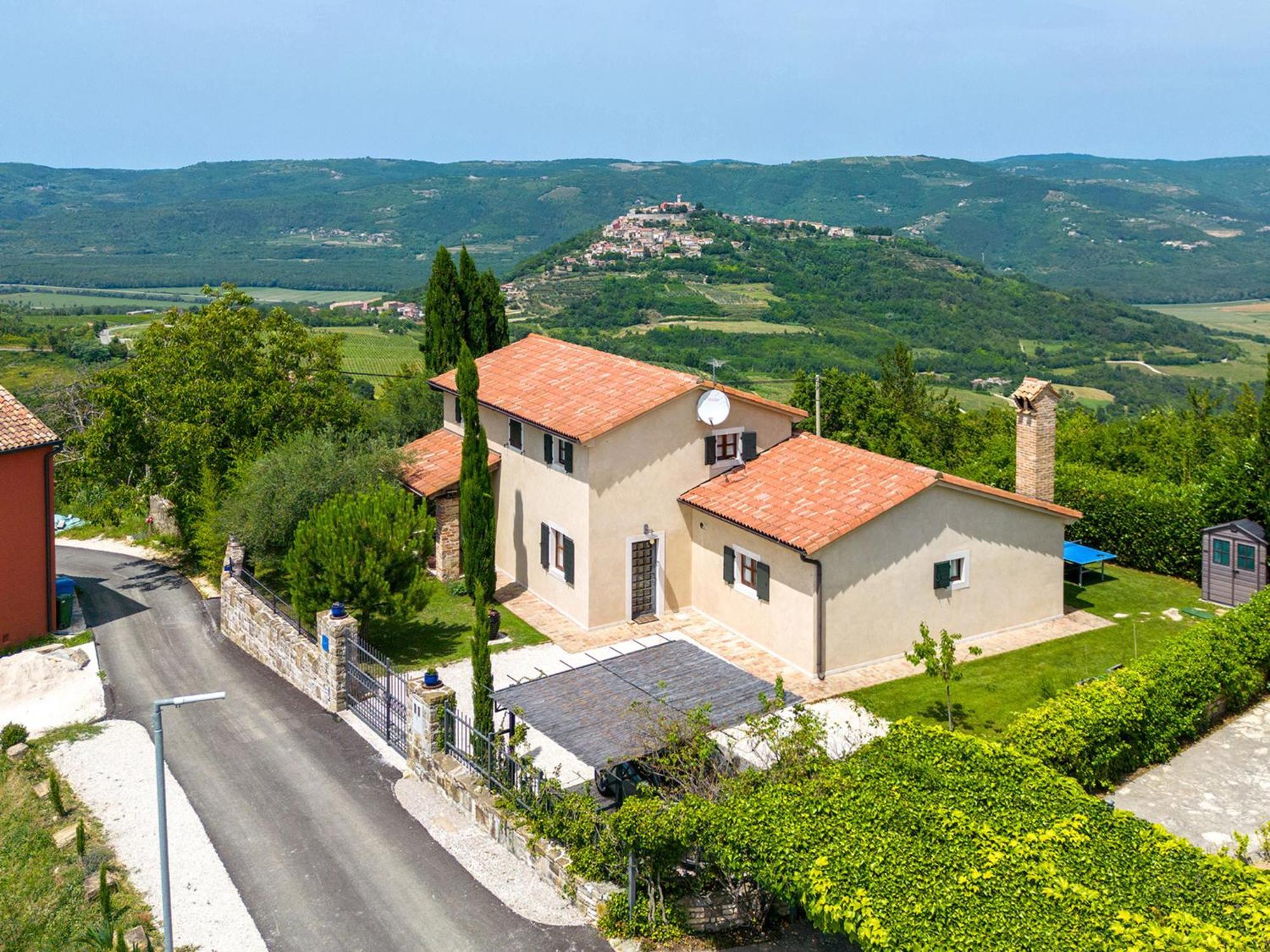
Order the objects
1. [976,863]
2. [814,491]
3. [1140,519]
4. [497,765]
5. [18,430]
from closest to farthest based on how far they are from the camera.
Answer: [976,863] < [497,765] < [814,491] < [18,430] < [1140,519]

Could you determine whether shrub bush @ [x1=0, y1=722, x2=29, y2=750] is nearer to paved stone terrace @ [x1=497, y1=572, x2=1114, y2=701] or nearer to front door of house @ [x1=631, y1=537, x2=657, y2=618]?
paved stone terrace @ [x1=497, y1=572, x2=1114, y2=701]

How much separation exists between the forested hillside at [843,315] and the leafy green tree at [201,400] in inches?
2152

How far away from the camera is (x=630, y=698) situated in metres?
19.5

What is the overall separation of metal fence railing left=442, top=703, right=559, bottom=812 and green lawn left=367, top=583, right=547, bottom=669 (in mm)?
5207

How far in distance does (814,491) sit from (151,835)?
15422 mm

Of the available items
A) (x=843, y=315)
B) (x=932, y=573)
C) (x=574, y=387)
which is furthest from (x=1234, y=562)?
(x=843, y=315)

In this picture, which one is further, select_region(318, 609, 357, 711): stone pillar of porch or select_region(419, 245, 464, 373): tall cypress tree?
select_region(419, 245, 464, 373): tall cypress tree

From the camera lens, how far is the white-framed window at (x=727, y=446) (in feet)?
92.5

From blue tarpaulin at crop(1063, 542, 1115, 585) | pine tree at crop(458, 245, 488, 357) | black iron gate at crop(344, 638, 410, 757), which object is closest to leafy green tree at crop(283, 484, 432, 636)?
black iron gate at crop(344, 638, 410, 757)

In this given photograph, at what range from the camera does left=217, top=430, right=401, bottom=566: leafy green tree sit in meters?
27.9

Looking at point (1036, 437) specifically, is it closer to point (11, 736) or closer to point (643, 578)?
point (643, 578)

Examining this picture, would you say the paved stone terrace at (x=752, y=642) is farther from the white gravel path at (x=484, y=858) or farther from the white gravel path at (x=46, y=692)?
the white gravel path at (x=46, y=692)

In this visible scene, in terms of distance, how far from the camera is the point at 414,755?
20359 millimetres

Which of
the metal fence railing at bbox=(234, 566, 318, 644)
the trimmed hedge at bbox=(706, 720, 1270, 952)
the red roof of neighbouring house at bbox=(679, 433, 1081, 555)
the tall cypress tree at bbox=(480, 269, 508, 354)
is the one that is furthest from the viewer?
the tall cypress tree at bbox=(480, 269, 508, 354)
